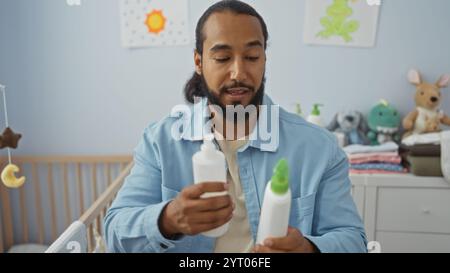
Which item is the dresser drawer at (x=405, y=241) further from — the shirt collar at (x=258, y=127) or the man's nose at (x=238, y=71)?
the man's nose at (x=238, y=71)

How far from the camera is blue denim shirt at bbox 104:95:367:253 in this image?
0.58 metres

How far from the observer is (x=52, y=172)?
2.68 feet

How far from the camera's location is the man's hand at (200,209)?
44cm

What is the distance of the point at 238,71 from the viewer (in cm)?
52

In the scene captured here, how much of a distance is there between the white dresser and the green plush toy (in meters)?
0.16

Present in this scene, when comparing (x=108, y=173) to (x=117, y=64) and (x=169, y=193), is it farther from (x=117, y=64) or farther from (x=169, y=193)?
(x=169, y=193)

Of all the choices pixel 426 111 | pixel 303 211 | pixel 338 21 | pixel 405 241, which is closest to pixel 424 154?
pixel 426 111

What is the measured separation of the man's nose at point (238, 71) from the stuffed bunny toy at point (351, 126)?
2.10 ft

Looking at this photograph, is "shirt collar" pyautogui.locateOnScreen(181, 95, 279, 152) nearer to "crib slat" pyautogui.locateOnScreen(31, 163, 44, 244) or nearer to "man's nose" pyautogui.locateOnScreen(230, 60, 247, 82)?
"man's nose" pyautogui.locateOnScreen(230, 60, 247, 82)

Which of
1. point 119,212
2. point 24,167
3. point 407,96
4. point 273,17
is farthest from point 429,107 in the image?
point 24,167

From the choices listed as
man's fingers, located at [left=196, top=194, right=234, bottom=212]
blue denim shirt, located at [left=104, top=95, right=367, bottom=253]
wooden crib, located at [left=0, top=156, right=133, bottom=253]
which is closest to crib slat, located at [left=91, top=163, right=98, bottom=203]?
wooden crib, located at [left=0, top=156, right=133, bottom=253]

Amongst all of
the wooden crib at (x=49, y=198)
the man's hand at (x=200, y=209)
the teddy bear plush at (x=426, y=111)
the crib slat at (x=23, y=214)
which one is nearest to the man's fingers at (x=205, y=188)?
the man's hand at (x=200, y=209)

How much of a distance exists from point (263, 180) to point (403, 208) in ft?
2.40
